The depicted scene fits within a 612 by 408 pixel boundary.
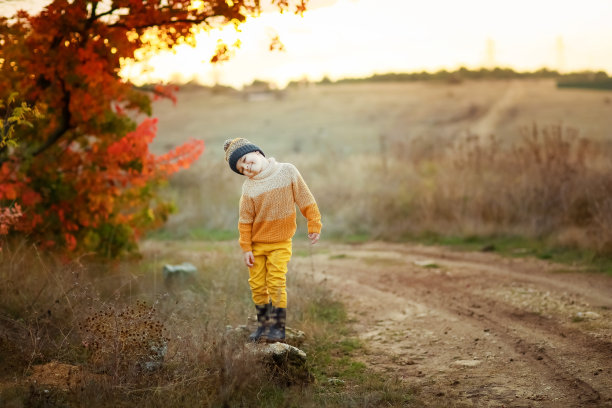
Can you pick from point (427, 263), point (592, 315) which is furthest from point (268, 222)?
point (427, 263)

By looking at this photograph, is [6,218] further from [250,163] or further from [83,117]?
[250,163]

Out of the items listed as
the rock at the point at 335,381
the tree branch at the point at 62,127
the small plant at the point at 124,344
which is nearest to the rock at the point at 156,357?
the small plant at the point at 124,344

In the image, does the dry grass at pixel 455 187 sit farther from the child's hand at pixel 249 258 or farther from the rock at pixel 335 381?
the child's hand at pixel 249 258

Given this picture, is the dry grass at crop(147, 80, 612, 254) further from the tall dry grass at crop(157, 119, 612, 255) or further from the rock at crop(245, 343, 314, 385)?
the rock at crop(245, 343, 314, 385)

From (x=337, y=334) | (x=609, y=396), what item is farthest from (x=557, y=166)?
(x=609, y=396)

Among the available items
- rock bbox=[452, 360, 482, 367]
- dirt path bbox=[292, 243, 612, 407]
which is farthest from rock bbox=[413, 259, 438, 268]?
rock bbox=[452, 360, 482, 367]

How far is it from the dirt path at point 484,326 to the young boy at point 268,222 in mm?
1222

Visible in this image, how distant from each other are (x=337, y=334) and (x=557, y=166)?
6.97 m

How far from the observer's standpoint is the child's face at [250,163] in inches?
201

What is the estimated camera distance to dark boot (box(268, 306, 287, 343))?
17.0 ft

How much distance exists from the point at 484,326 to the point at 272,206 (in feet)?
9.57

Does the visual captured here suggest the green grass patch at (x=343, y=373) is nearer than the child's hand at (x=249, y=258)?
Yes

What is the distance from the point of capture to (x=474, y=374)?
5.12m

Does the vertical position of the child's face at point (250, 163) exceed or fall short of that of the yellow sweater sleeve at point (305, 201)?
it exceeds it
